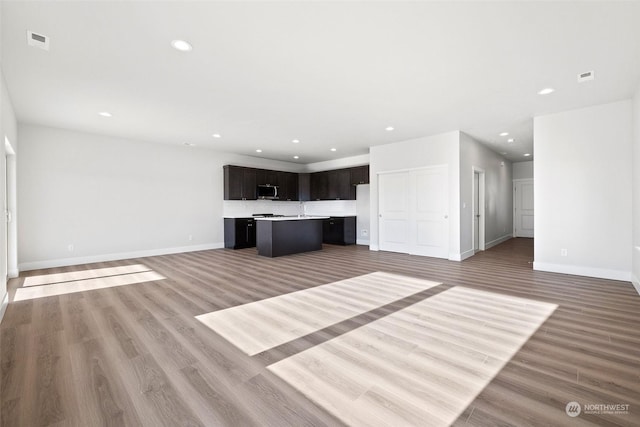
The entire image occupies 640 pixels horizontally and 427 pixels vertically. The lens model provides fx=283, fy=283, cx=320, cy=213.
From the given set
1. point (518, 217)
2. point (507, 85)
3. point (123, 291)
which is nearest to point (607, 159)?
point (507, 85)

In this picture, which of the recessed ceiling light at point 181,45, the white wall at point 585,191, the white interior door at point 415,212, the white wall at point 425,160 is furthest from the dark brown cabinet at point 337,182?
the recessed ceiling light at point 181,45

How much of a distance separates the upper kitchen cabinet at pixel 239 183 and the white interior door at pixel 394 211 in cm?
386

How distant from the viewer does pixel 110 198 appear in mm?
6414

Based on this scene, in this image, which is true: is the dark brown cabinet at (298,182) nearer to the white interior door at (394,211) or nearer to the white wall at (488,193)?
the white interior door at (394,211)

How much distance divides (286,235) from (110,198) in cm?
405

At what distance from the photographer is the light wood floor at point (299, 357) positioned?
1.66 meters

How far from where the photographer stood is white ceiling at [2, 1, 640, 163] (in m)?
2.36

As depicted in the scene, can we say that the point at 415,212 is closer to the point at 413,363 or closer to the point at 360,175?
the point at 360,175

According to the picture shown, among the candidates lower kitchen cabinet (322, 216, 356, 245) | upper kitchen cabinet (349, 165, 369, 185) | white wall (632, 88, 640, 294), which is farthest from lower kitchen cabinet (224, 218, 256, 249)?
white wall (632, 88, 640, 294)

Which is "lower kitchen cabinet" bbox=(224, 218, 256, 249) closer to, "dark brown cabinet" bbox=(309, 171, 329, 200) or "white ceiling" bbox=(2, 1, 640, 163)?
"dark brown cabinet" bbox=(309, 171, 329, 200)

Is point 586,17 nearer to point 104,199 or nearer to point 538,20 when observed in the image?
point 538,20

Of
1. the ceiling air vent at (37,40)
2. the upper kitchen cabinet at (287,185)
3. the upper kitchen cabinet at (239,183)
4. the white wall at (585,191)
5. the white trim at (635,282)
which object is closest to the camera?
the ceiling air vent at (37,40)

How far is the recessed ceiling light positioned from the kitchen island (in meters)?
4.23

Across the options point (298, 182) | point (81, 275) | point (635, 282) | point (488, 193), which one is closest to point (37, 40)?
point (81, 275)
